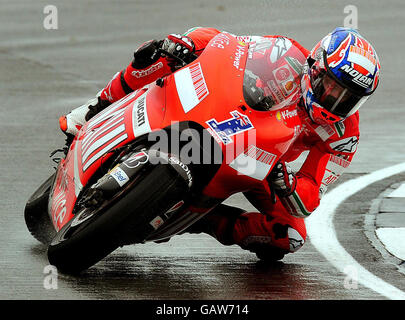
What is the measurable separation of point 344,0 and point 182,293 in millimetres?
11752

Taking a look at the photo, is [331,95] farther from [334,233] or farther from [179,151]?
[334,233]

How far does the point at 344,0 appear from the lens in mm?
16500

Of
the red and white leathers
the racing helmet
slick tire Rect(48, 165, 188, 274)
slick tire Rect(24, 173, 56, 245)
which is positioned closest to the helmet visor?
the racing helmet

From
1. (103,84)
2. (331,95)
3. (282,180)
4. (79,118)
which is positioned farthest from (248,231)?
(103,84)

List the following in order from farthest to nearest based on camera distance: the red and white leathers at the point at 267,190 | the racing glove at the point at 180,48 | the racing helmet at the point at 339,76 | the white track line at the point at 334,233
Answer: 1. the red and white leathers at the point at 267,190
2. the racing glove at the point at 180,48
3. the white track line at the point at 334,233
4. the racing helmet at the point at 339,76

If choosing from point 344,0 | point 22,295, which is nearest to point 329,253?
point 22,295

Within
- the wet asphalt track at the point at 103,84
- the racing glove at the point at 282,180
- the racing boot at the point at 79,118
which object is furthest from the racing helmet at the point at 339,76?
the racing boot at the point at 79,118

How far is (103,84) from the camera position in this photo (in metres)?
11.7

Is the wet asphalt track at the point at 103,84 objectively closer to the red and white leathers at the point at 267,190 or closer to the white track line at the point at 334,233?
the white track line at the point at 334,233

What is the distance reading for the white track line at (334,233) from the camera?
5754 millimetres

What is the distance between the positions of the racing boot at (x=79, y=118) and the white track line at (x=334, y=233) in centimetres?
169

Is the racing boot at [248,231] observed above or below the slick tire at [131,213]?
below

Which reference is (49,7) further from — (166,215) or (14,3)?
(166,215)

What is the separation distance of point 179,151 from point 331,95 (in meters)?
0.99
